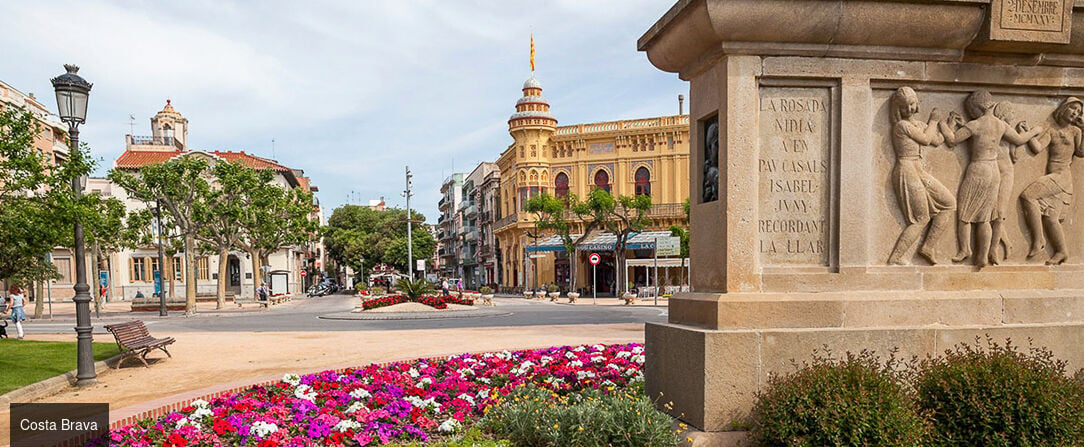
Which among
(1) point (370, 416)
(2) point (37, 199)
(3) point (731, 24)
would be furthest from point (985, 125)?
(2) point (37, 199)

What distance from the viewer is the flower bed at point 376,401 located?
185 inches

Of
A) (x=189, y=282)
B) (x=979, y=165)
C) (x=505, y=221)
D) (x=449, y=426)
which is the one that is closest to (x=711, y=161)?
(x=979, y=165)

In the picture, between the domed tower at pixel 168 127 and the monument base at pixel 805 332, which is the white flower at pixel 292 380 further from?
the domed tower at pixel 168 127

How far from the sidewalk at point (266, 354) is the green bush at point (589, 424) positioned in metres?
4.12

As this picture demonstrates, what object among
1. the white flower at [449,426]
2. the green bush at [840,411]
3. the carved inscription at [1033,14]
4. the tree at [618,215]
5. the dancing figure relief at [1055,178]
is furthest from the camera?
the tree at [618,215]

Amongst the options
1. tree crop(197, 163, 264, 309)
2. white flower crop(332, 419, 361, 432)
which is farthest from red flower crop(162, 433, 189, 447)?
tree crop(197, 163, 264, 309)

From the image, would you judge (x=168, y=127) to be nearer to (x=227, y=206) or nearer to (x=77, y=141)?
(x=227, y=206)

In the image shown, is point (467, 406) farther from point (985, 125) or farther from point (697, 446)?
point (985, 125)

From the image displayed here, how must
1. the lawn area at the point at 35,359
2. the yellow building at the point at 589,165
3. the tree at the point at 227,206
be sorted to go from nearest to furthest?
1. the lawn area at the point at 35,359
2. the tree at the point at 227,206
3. the yellow building at the point at 589,165

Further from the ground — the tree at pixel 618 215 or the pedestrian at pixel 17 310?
the tree at pixel 618 215

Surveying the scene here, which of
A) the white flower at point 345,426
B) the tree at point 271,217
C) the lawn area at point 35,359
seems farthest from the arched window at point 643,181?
the white flower at point 345,426

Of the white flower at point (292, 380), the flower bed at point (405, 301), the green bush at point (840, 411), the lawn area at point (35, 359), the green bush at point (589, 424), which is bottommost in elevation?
the flower bed at point (405, 301)

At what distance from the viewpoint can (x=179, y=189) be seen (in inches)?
1077

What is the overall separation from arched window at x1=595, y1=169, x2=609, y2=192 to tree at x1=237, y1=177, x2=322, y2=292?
19774 millimetres
